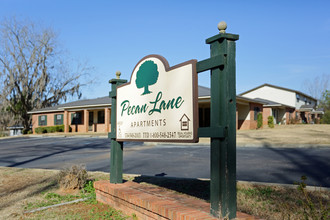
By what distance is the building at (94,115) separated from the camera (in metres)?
28.7

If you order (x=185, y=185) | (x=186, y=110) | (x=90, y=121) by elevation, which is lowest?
(x=185, y=185)

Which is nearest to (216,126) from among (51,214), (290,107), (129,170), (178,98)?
(178,98)

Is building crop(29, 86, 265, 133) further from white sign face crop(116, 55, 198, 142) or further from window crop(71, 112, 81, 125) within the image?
white sign face crop(116, 55, 198, 142)

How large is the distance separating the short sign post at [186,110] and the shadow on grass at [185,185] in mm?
1224

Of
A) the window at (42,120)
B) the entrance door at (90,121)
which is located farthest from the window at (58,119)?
the entrance door at (90,121)

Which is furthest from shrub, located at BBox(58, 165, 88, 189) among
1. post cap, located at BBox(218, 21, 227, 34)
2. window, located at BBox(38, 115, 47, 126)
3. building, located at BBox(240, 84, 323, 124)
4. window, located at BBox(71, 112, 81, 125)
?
building, located at BBox(240, 84, 323, 124)

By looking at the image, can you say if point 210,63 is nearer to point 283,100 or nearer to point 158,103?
point 158,103

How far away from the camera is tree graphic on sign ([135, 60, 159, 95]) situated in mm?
4605

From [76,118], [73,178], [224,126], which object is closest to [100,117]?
[76,118]

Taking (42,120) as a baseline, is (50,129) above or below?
below

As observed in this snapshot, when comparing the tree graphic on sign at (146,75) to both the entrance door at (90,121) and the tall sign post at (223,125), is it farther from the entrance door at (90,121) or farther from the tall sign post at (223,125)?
the entrance door at (90,121)

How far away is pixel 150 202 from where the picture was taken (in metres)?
3.95

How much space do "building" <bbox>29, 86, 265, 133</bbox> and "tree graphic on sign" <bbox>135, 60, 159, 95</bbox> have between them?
19526 millimetres

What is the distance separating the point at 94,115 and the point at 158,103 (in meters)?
30.5
